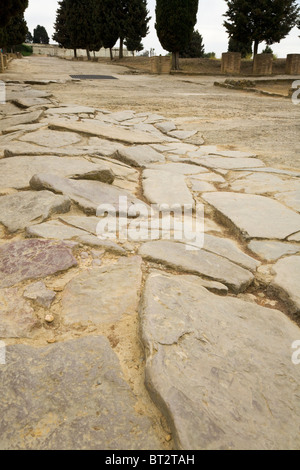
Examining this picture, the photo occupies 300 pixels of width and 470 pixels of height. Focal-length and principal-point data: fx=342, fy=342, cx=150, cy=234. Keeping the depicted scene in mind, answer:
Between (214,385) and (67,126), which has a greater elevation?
(67,126)

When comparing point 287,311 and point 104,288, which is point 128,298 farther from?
point 287,311

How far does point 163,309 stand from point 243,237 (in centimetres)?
73

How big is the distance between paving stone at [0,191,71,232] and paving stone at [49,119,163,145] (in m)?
1.59

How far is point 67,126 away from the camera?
3176 millimetres

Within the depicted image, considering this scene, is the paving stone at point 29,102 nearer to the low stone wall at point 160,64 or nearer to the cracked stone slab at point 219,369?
the cracked stone slab at point 219,369

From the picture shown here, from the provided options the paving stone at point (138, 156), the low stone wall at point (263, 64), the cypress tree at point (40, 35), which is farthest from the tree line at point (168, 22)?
the cypress tree at point (40, 35)

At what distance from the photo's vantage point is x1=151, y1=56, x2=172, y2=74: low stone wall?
15383 millimetres

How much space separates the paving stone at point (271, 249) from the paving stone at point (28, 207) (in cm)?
86

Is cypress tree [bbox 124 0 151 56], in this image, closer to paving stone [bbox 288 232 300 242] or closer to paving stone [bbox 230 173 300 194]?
paving stone [bbox 230 173 300 194]

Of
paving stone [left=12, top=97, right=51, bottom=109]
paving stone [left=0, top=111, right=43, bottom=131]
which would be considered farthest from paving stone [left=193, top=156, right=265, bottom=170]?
paving stone [left=12, top=97, right=51, bottom=109]

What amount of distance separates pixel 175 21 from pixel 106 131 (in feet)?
48.7

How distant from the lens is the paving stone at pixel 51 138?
2.64 m

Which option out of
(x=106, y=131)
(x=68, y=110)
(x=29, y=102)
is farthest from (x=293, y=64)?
(x=106, y=131)
